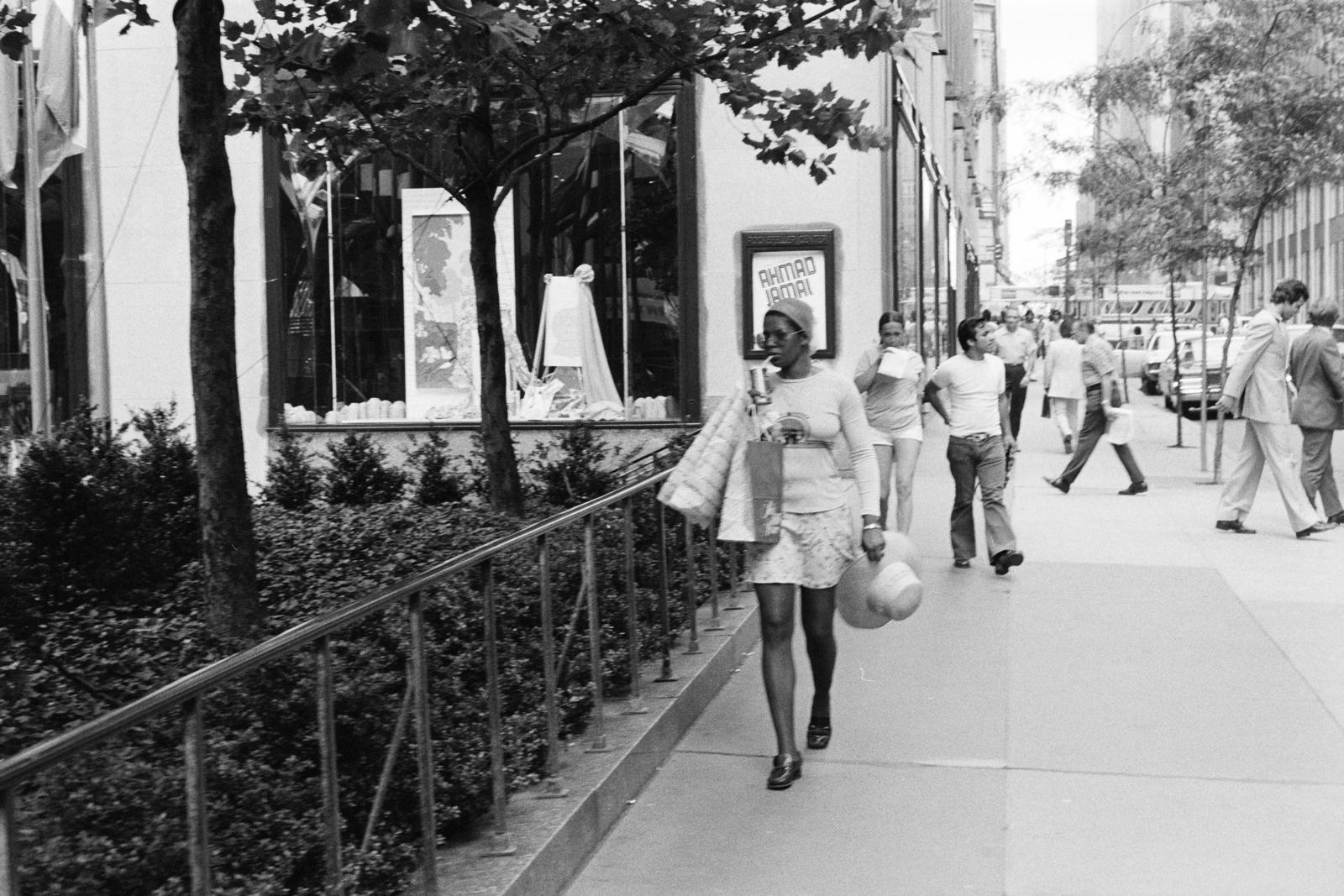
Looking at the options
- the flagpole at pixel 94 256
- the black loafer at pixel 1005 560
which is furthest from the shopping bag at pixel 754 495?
the flagpole at pixel 94 256

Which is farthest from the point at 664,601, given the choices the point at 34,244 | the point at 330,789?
the point at 34,244

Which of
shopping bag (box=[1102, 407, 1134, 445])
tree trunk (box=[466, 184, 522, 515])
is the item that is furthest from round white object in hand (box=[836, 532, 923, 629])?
shopping bag (box=[1102, 407, 1134, 445])

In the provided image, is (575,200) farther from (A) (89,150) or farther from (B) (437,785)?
(B) (437,785)

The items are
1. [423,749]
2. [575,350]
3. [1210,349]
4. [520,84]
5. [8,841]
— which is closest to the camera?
[8,841]

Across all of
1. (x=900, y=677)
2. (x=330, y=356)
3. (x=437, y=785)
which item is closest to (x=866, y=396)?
(x=900, y=677)

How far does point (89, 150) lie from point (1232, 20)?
13.2m

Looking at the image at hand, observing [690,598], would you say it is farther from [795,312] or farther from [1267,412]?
[1267,412]

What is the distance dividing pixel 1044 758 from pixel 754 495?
1.62m

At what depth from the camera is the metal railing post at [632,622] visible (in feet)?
22.0

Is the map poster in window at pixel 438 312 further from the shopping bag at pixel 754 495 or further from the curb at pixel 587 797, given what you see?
the shopping bag at pixel 754 495

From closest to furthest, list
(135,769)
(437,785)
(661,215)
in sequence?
(135,769)
(437,785)
(661,215)

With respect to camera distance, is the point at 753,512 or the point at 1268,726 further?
the point at 1268,726

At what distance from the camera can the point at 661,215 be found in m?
14.7

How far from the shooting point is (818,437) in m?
6.23
